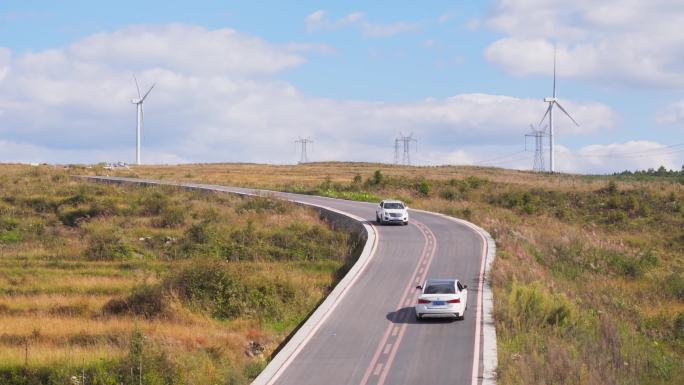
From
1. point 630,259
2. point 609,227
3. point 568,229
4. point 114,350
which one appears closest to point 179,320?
point 114,350

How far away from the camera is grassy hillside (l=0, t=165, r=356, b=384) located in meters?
24.9

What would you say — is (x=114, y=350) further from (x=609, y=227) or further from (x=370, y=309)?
(x=609, y=227)

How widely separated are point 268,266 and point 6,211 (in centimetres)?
3091

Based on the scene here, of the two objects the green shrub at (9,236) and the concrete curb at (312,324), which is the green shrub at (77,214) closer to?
the green shrub at (9,236)

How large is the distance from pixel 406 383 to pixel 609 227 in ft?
173

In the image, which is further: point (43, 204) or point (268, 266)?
point (43, 204)

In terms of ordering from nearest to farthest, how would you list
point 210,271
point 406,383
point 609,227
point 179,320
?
point 406,383 < point 179,320 < point 210,271 < point 609,227

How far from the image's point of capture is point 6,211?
66438 millimetres

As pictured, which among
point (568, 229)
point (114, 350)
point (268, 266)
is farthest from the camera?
point (568, 229)

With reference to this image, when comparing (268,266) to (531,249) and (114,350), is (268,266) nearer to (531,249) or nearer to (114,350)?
(531,249)

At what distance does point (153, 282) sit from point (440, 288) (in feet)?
52.0

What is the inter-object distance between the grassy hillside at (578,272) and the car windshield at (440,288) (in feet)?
6.55

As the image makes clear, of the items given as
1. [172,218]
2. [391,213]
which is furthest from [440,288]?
[172,218]

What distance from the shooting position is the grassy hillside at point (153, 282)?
24.9 m
